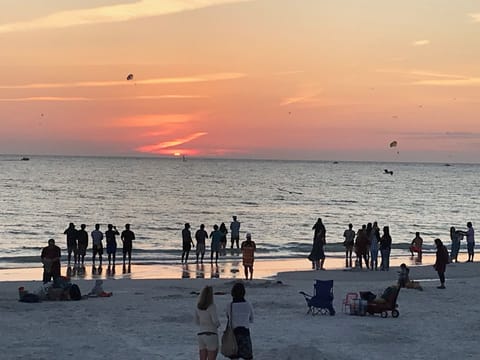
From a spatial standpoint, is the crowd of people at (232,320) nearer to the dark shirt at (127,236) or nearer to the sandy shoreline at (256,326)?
the sandy shoreline at (256,326)

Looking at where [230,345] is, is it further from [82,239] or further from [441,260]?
[82,239]

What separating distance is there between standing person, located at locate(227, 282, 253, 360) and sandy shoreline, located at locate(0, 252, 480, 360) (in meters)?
1.79

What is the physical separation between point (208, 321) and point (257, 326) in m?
4.97

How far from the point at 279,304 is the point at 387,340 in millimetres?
4603

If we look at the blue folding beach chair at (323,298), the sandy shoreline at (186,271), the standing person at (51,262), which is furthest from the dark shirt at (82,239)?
the blue folding beach chair at (323,298)

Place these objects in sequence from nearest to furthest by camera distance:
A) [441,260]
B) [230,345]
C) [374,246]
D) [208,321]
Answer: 1. [230,345]
2. [208,321]
3. [441,260]
4. [374,246]

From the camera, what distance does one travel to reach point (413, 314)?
55.1ft

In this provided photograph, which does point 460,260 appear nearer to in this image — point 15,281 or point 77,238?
point 77,238

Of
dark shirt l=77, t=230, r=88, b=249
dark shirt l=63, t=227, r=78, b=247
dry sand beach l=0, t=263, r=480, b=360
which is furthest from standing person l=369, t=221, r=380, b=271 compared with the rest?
dark shirt l=63, t=227, r=78, b=247

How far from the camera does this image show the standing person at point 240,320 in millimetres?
10047

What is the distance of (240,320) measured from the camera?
10078 mm

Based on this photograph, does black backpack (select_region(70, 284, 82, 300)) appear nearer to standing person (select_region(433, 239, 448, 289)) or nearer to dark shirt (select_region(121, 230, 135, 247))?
dark shirt (select_region(121, 230, 135, 247))

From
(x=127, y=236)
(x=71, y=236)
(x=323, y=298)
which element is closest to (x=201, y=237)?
(x=127, y=236)

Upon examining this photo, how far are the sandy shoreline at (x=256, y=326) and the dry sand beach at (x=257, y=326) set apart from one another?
0.06 feet
